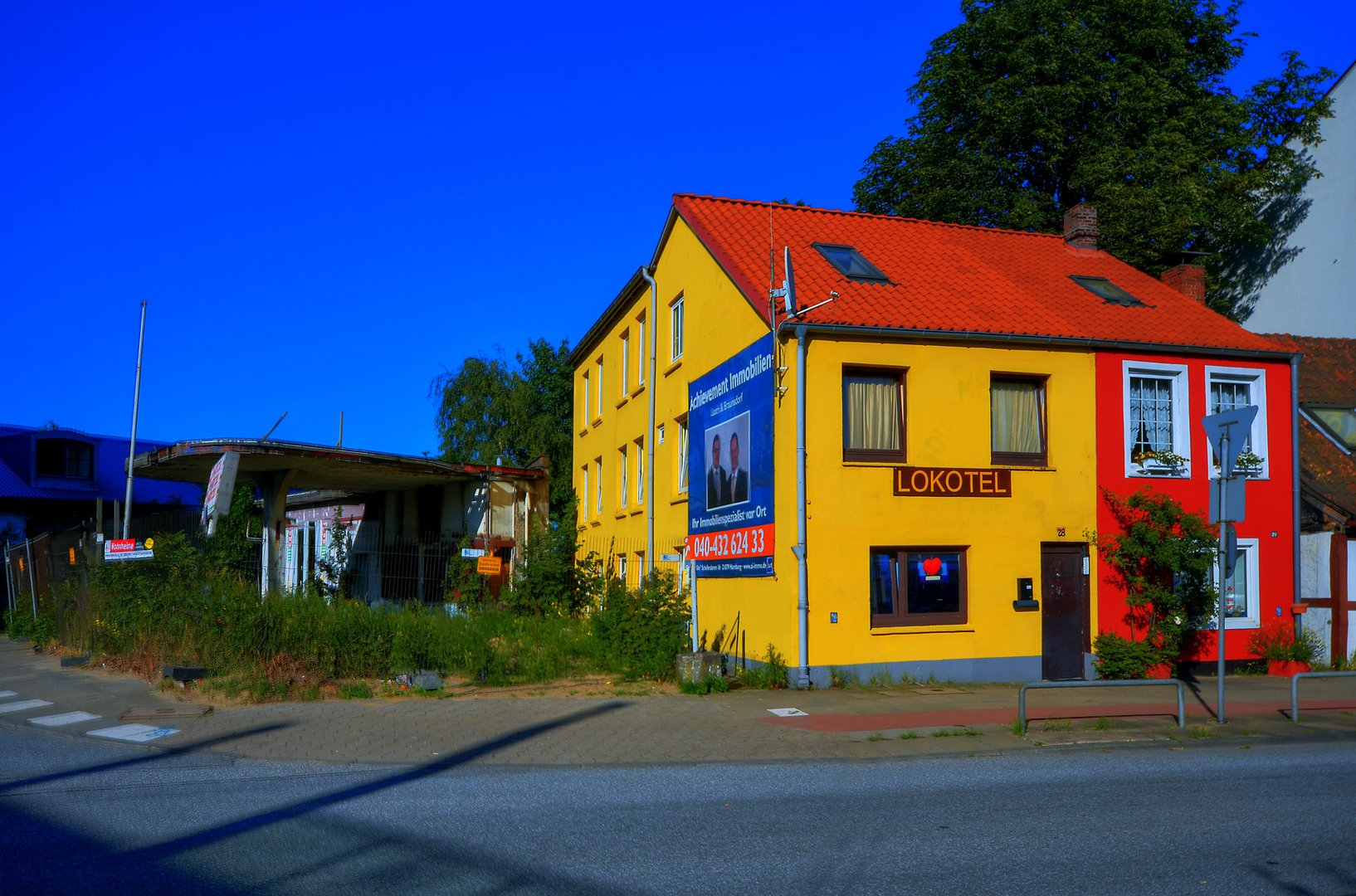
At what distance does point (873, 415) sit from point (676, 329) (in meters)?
7.20

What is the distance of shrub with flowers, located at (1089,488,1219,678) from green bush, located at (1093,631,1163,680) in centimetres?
2

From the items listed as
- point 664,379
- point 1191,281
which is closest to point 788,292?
point 664,379

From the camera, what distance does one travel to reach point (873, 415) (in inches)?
671

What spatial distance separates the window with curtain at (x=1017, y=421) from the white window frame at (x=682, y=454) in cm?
673

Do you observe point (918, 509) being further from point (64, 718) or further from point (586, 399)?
point (586, 399)

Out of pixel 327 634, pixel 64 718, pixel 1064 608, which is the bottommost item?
pixel 64 718

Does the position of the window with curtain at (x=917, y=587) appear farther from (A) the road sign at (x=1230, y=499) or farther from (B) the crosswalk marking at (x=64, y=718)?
(B) the crosswalk marking at (x=64, y=718)

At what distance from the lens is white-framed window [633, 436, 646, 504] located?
24672 mm

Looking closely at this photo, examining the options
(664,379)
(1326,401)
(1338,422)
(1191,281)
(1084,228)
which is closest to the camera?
(1338,422)

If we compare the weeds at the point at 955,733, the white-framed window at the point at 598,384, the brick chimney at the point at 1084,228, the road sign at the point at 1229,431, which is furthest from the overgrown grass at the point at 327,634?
the brick chimney at the point at 1084,228

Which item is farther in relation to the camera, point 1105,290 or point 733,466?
point 1105,290

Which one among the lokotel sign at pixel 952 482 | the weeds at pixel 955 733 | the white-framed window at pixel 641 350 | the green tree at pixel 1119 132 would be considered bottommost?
the weeds at pixel 955 733

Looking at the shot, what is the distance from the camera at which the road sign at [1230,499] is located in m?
11.9

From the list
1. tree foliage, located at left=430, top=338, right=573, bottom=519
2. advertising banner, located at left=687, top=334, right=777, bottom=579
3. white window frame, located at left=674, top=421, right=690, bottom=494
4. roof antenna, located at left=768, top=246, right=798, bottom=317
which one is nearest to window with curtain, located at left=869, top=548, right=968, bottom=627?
advertising banner, located at left=687, top=334, right=777, bottom=579
